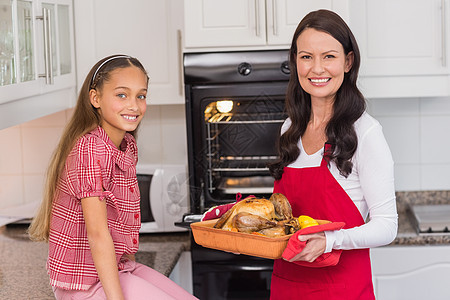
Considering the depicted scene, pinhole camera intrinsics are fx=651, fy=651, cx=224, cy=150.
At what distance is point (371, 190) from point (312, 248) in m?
0.22

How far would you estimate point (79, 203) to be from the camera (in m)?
1.45

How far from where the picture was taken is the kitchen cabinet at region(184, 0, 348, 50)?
7.09 feet

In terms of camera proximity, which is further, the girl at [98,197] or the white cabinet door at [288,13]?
the white cabinet door at [288,13]

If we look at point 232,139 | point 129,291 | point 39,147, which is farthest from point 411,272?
point 39,147

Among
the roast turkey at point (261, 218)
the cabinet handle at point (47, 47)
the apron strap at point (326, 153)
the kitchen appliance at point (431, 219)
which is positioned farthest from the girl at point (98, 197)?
the kitchen appliance at point (431, 219)

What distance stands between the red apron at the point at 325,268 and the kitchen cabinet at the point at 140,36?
0.92m

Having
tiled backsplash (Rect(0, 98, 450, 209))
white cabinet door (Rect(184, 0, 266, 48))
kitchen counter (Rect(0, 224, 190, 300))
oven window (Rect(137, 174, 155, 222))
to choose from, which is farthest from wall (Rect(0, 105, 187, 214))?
white cabinet door (Rect(184, 0, 266, 48))

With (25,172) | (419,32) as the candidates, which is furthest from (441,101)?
(25,172)

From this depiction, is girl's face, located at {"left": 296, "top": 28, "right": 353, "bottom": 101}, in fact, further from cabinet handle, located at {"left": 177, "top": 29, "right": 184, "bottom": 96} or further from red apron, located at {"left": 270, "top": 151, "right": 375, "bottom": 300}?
cabinet handle, located at {"left": 177, "top": 29, "right": 184, "bottom": 96}

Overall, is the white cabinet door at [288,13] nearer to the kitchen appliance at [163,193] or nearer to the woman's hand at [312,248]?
the kitchen appliance at [163,193]

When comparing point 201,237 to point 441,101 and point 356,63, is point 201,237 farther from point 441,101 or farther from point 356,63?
point 441,101

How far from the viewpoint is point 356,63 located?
63.1 inches

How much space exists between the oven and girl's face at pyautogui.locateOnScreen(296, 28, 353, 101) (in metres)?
0.55

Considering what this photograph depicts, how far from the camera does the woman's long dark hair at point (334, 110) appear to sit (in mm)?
1562
